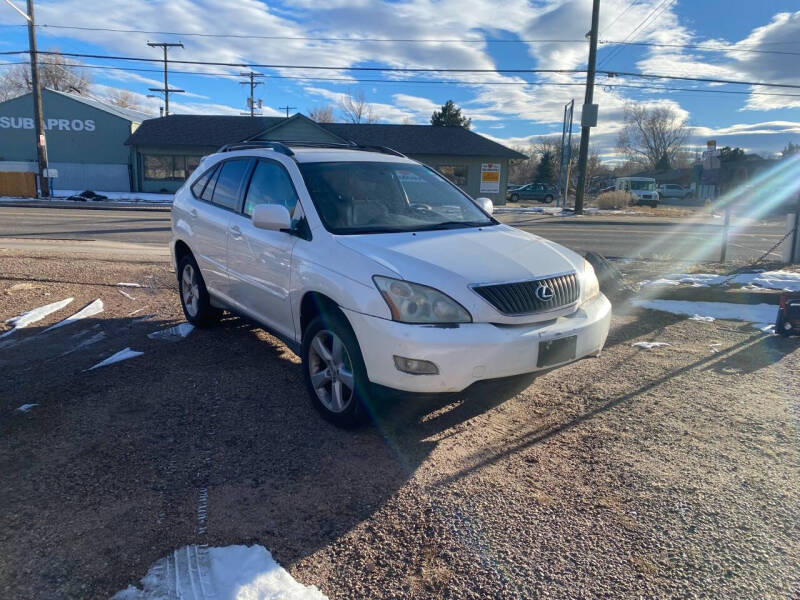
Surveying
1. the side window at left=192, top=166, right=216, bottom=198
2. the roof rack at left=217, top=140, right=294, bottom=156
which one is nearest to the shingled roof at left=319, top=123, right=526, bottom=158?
the side window at left=192, top=166, right=216, bottom=198

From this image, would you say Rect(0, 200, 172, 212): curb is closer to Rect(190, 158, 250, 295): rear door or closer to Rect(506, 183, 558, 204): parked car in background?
Rect(190, 158, 250, 295): rear door

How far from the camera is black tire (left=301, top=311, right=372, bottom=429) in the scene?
3.58 m

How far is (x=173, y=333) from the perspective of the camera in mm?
6020

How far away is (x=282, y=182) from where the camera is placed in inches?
184

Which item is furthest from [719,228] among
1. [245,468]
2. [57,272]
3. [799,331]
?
[245,468]

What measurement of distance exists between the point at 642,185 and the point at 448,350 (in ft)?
166

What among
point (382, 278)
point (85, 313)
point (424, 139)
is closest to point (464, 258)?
point (382, 278)

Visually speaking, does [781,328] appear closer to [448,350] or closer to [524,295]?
[524,295]

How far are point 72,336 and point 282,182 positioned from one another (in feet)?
9.31

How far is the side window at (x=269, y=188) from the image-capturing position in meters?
4.55

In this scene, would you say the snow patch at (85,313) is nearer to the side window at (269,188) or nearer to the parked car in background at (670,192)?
the side window at (269,188)

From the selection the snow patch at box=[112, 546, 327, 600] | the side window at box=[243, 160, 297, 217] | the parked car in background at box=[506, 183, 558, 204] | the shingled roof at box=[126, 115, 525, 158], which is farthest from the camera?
the parked car in background at box=[506, 183, 558, 204]

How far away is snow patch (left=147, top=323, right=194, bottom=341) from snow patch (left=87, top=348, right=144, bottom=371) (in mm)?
462

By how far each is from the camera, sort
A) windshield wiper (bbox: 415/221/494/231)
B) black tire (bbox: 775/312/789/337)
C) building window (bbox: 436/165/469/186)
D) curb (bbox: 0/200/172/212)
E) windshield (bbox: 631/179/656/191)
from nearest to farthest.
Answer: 1. windshield wiper (bbox: 415/221/494/231)
2. black tire (bbox: 775/312/789/337)
3. curb (bbox: 0/200/172/212)
4. building window (bbox: 436/165/469/186)
5. windshield (bbox: 631/179/656/191)
